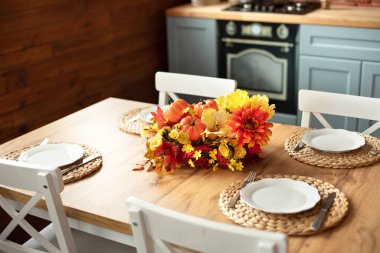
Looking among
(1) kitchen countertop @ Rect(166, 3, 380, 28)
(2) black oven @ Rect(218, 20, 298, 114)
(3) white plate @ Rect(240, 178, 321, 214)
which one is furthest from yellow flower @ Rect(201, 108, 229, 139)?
(2) black oven @ Rect(218, 20, 298, 114)

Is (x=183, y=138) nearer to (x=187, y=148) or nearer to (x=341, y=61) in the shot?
Answer: (x=187, y=148)

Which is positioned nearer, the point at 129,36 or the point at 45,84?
the point at 45,84


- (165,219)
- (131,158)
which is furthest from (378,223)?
(131,158)

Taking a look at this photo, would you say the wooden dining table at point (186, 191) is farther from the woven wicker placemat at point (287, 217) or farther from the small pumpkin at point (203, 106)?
the small pumpkin at point (203, 106)

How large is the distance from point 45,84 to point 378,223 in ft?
7.18

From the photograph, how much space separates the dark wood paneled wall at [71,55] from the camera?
289 centimetres

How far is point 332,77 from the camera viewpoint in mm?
3434

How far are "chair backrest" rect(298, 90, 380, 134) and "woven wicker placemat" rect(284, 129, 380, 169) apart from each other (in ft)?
0.63

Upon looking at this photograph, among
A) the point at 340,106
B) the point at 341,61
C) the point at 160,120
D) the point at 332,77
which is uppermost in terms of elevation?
the point at 160,120

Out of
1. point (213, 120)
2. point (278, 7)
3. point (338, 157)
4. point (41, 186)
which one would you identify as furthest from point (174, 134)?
point (278, 7)

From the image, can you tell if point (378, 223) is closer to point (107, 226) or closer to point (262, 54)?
point (107, 226)

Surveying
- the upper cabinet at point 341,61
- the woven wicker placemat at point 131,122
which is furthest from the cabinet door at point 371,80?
the woven wicker placemat at point 131,122

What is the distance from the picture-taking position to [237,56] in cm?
378

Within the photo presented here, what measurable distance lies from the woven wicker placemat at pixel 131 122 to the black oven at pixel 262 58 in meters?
1.53
